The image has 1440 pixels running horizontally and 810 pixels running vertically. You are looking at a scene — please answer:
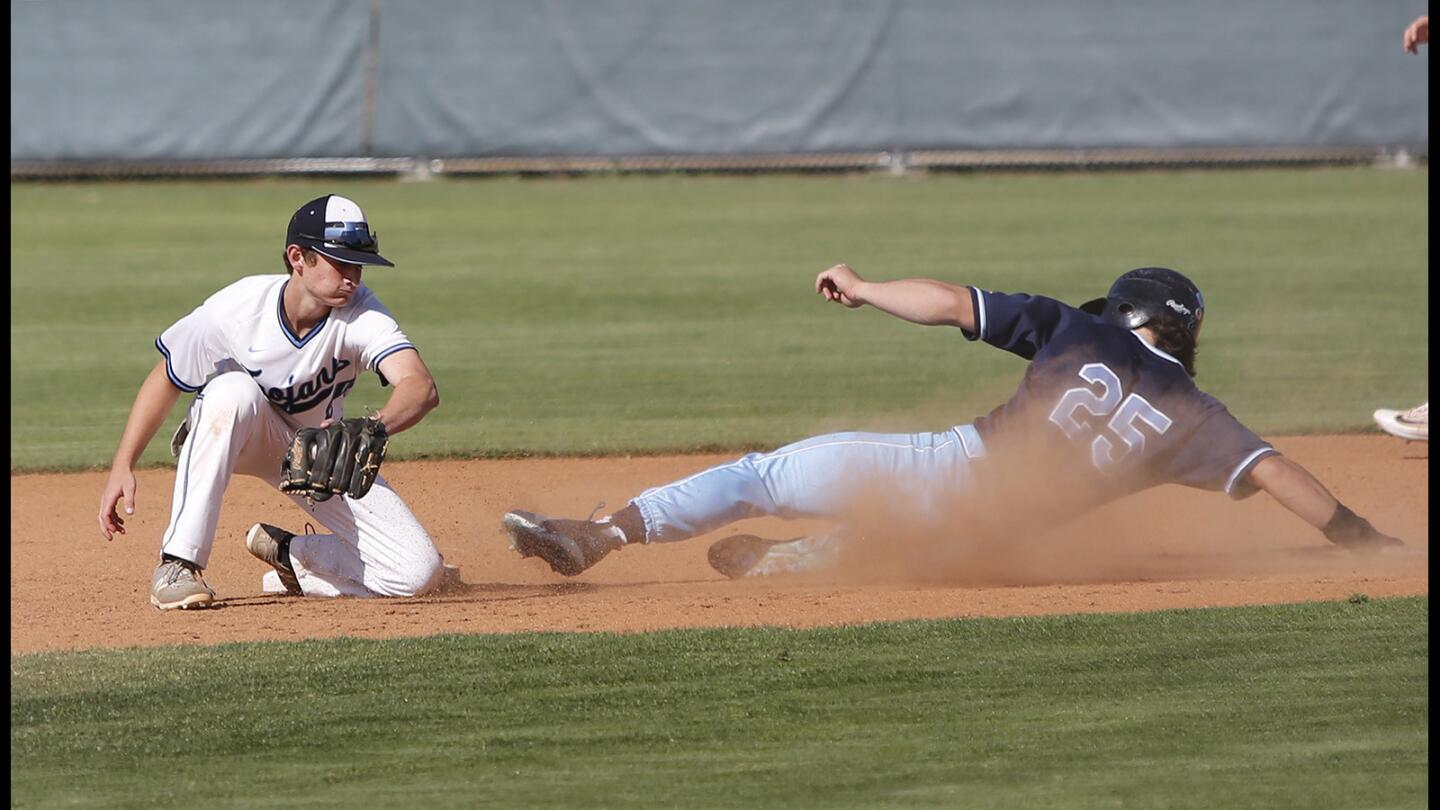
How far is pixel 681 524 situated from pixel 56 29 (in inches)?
713

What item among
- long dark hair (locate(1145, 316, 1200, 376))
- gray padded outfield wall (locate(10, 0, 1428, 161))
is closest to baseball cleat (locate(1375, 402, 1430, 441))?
long dark hair (locate(1145, 316, 1200, 376))

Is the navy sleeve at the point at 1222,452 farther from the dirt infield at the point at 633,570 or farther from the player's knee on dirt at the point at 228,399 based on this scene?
the player's knee on dirt at the point at 228,399

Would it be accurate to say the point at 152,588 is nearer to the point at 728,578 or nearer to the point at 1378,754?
the point at 728,578

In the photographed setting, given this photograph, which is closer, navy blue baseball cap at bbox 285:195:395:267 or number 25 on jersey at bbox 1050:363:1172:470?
navy blue baseball cap at bbox 285:195:395:267

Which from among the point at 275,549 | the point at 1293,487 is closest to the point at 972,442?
the point at 1293,487

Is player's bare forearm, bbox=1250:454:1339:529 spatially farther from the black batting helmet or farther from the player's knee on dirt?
the player's knee on dirt

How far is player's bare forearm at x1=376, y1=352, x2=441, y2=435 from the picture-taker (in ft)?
19.6

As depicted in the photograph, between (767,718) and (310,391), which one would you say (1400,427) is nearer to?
(767,718)

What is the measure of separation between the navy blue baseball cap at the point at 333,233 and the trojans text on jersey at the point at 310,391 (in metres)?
0.42

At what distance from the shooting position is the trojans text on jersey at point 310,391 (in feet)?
21.0

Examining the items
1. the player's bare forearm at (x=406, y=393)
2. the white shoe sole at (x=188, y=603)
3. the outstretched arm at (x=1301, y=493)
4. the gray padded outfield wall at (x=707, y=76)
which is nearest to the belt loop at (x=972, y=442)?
the outstretched arm at (x=1301, y=493)

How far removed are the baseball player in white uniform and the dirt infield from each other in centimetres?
13

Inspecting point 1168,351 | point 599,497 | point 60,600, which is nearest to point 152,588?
point 60,600

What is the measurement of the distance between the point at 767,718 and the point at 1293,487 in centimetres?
229
